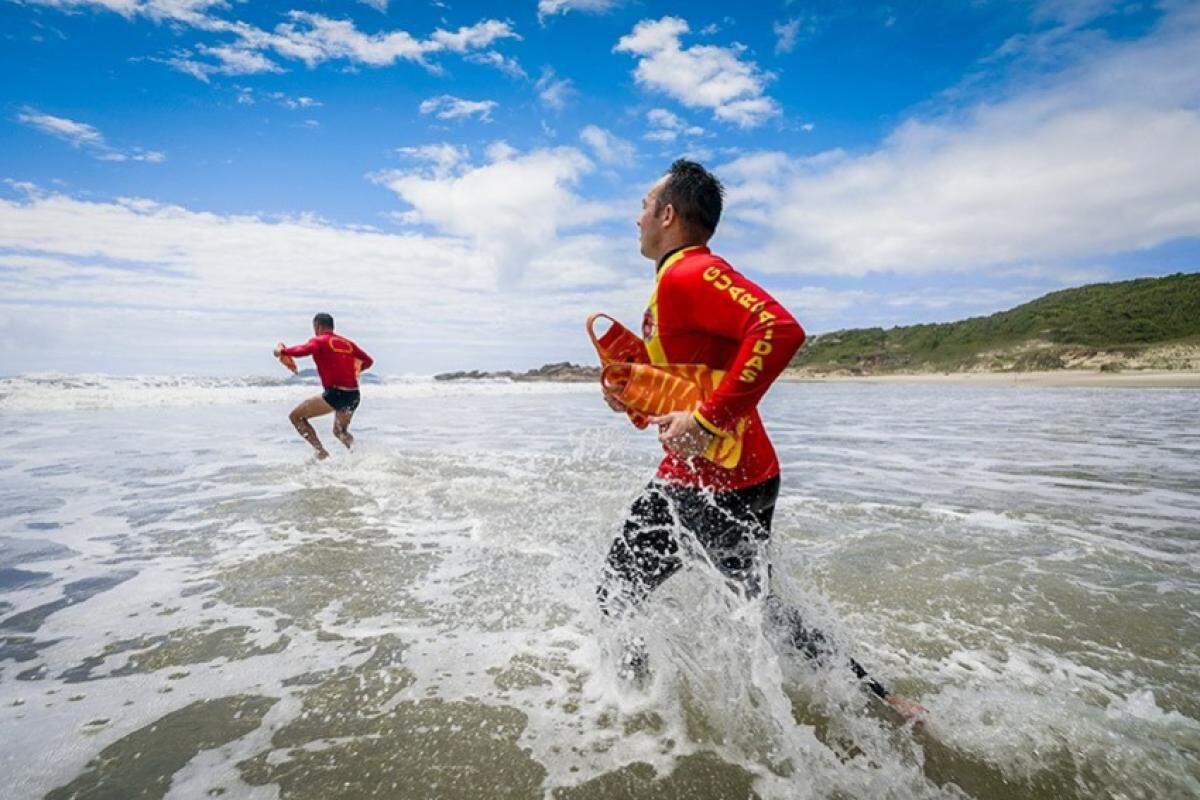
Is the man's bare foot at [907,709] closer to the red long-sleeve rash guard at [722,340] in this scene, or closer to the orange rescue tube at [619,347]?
the red long-sleeve rash guard at [722,340]

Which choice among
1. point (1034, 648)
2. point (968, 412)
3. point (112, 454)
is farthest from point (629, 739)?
point (968, 412)

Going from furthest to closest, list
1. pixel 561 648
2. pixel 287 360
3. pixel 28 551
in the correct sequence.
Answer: pixel 287 360, pixel 28 551, pixel 561 648

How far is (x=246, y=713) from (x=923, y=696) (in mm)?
3050

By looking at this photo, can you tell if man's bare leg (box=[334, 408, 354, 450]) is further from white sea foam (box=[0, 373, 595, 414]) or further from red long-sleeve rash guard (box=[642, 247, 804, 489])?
white sea foam (box=[0, 373, 595, 414])

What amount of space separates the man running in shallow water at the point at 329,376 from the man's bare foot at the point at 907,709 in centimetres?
862

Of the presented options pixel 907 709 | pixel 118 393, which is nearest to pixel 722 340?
pixel 907 709

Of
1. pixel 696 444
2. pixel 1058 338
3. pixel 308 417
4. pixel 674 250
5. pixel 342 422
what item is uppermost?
pixel 1058 338

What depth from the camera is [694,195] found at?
2418 mm

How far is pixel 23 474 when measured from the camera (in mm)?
8008

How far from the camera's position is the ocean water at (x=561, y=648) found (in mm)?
2242

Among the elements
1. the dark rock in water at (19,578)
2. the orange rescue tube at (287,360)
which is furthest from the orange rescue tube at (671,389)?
the orange rescue tube at (287,360)

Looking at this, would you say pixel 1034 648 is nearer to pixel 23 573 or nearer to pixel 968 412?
pixel 23 573

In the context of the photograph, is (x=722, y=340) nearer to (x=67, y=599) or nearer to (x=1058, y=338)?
(x=67, y=599)

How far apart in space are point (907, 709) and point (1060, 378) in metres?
43.4
